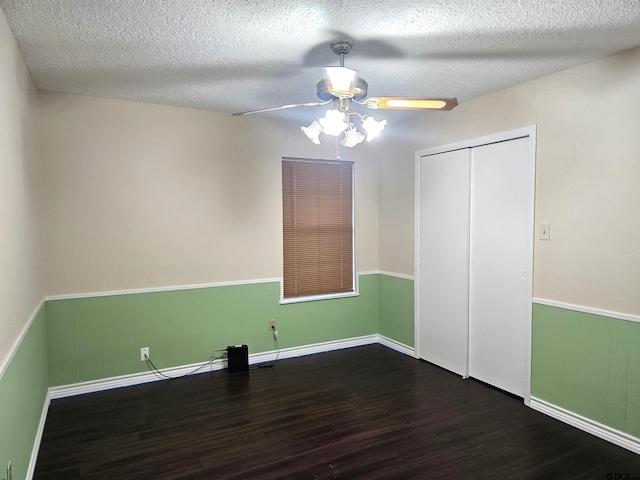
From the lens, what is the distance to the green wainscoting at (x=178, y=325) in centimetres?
336

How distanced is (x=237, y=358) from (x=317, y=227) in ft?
5.08

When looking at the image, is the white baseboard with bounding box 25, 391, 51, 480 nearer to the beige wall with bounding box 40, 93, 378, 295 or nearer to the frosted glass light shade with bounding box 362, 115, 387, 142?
the beige wall with bounding box 40, 93, 378, 295

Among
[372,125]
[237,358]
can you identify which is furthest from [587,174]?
[237,358]

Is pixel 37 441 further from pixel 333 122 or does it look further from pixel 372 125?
pixel 372 125

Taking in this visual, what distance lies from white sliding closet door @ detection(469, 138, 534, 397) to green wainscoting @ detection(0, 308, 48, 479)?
323 centimetres

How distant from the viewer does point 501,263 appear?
11.0ft

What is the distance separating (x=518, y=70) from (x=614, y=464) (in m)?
2.52

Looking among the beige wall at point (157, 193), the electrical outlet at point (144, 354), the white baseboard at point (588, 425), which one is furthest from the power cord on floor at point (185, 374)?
the white baseboard at point (588, 425)

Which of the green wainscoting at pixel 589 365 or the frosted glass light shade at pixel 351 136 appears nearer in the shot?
the frosted glass light shade at pixel 351 136

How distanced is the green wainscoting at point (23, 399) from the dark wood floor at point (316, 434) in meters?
0.23

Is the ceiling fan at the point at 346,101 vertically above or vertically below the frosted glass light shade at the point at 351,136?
above

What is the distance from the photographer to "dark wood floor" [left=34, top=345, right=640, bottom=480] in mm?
2361

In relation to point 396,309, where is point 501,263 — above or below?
above

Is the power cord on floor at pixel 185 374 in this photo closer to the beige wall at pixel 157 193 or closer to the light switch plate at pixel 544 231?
the beige wall at pixel 157 193
